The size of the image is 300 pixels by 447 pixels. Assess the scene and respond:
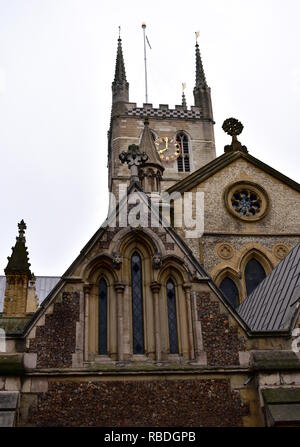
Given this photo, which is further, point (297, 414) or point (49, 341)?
point (49, 341)

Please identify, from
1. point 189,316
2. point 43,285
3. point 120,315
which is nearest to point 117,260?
point 120,315

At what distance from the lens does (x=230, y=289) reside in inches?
683

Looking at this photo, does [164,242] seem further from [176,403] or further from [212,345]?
[176,403]

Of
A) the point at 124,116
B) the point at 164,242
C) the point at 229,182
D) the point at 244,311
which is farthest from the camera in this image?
the point at 124,116

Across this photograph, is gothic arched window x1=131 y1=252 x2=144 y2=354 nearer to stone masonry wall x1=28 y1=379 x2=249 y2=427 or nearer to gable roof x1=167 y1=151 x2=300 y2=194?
stone masonry wall x1=28 y1=379 x2=249 y2=427

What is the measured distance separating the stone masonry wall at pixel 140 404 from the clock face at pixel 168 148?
112 feet

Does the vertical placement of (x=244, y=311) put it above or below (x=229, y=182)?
below

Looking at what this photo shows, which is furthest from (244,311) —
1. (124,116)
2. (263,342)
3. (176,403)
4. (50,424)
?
(124,116)

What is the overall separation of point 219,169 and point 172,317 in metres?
10.8

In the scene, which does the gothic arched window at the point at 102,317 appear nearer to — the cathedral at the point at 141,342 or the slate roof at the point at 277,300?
the cathedral at the point at 141,342

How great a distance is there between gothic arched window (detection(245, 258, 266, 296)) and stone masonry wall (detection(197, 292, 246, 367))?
8.32 metres

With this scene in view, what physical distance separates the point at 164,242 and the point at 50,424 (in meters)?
3.69

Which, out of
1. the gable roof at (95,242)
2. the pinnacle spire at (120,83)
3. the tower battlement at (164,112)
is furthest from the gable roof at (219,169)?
the pinnacle spire at (120,83)

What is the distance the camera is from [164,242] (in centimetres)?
1001
